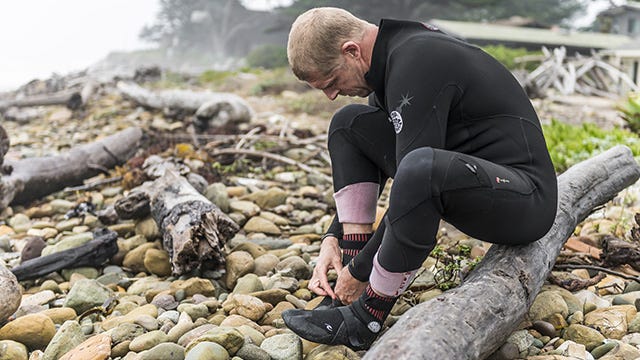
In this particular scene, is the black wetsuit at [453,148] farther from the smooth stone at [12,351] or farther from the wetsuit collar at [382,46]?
the smooth stone at [12,351]

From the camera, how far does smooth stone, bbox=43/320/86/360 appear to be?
2.34 m

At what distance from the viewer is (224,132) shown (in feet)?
22.6

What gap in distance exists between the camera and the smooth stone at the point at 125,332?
7.88 ft

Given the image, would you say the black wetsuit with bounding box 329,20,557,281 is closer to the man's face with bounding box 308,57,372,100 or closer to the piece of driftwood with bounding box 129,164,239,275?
the man's face with bounding box 308,57,372,100

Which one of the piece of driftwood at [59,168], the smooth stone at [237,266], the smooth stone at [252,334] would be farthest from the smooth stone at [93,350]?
the piece of driftwood at [59,168]

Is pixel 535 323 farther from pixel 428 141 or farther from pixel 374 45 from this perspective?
pixel 374 45

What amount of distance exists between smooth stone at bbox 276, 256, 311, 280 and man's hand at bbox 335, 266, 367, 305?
73 centimetres

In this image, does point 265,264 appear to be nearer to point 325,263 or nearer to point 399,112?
point 325,263

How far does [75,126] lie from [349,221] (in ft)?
24.3

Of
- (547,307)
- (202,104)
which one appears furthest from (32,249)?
(202,104)

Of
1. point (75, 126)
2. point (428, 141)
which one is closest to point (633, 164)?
point (428, 141)

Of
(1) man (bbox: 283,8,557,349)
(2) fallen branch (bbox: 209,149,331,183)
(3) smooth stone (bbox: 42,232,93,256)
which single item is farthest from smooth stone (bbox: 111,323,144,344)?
(2) fallen branch (bbox: 209,149,331,183)

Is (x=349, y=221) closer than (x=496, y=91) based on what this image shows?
No

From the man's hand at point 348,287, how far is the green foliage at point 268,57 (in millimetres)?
24694
